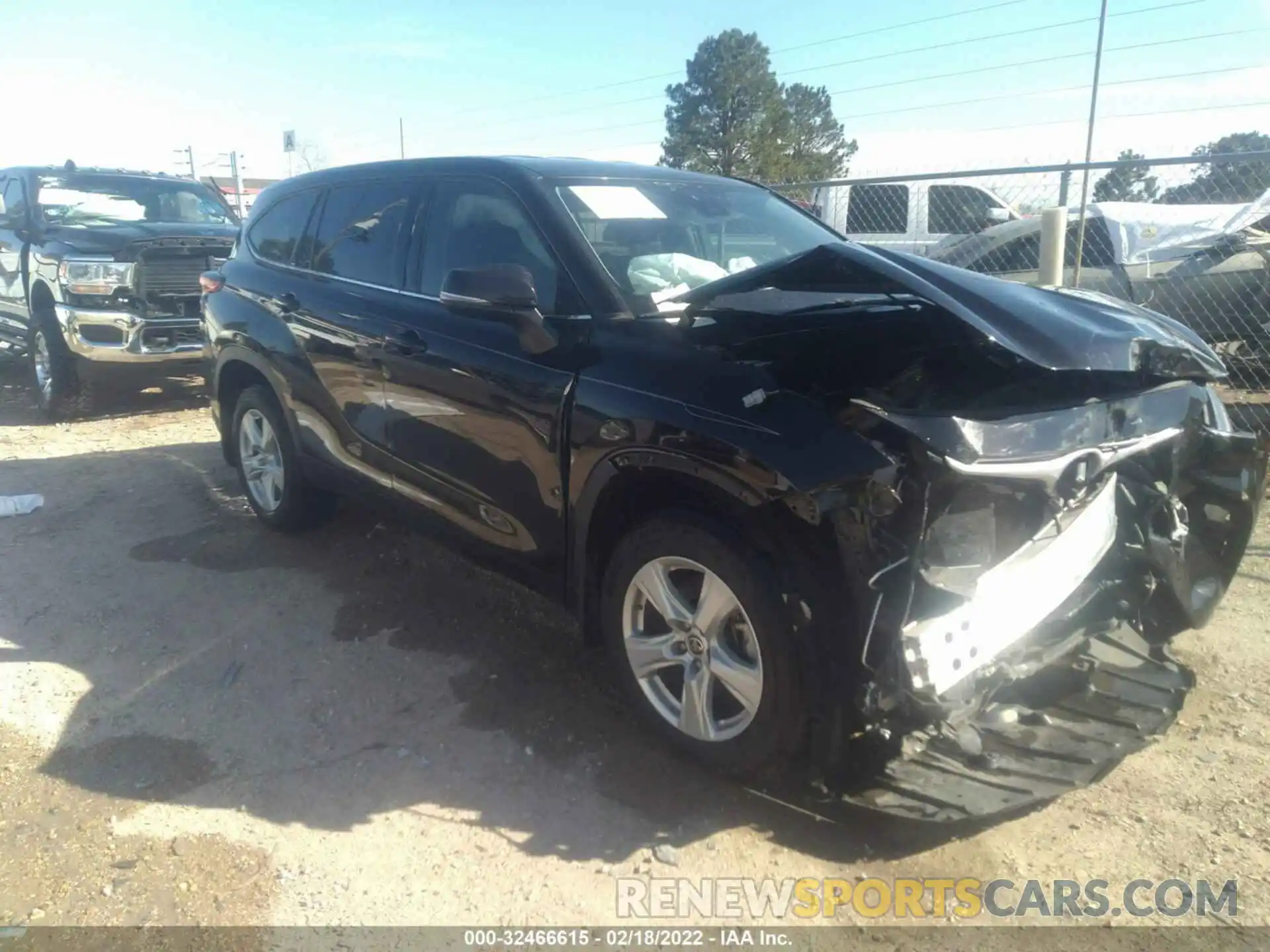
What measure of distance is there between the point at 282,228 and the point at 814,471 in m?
3.63

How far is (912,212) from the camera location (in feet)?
34.3

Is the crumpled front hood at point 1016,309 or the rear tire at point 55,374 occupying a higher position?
the crumpled front hood at point 1016,309

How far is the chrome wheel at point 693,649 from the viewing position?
9.13ft

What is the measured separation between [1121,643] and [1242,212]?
7.65 meters

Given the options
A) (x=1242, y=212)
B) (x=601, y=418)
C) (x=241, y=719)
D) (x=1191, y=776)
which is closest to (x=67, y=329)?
(x=241, y=719)

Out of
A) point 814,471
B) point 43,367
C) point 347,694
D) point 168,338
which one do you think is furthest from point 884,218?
point 814,471

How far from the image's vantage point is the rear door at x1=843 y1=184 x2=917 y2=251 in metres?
10.4

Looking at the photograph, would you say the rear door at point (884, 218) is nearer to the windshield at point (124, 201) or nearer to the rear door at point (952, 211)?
the rear door at point (952, 211)

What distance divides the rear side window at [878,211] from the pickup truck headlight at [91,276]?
731 centimetres

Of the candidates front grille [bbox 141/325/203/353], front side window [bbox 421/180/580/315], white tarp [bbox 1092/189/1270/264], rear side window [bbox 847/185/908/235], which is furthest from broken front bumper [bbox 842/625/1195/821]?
rear side window [bbox 847/185/908/235]

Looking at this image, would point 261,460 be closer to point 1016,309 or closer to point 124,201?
point 1016,309

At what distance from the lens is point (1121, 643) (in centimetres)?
335

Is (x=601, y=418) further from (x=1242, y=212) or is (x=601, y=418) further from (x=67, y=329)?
(x=1242, y=212)

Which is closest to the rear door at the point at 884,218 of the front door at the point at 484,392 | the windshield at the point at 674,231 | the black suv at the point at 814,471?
the windshield at the point at 674,231
